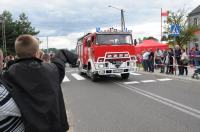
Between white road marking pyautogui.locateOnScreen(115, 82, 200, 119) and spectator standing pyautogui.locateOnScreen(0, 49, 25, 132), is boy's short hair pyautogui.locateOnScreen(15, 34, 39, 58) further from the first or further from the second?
white road marking pyautogui.locateOnScreen(115, 82, 200, 119)

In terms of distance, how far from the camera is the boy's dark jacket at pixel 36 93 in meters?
2.98

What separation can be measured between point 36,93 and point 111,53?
17398mm

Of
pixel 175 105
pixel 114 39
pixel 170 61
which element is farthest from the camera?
pixel 170 61

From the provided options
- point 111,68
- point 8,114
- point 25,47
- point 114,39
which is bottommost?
point 111,68

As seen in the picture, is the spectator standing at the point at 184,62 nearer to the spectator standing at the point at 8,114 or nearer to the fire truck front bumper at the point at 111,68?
the fire truck front bumper at the point at 111,68

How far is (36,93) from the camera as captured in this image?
9.94 ft

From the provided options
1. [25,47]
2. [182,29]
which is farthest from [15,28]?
A: [25,47]

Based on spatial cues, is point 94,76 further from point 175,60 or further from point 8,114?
point 8,114

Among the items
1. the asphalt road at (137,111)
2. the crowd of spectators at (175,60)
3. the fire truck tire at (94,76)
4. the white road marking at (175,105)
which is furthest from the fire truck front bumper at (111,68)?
the white road marking at (175,105)

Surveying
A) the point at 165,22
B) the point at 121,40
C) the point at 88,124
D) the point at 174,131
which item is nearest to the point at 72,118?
the point at 88,124

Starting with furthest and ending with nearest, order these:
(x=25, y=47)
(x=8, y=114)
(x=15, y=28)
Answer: (x=15, y=28) → (x=25, y=47) → (x=8, y=114)

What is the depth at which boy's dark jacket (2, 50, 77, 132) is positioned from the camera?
2.98 meters

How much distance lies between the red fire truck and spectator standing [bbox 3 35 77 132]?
16916 millimetres

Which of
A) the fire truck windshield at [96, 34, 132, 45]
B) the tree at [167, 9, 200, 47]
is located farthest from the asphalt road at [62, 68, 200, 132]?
the tree at [167, 9, 200, 47]
